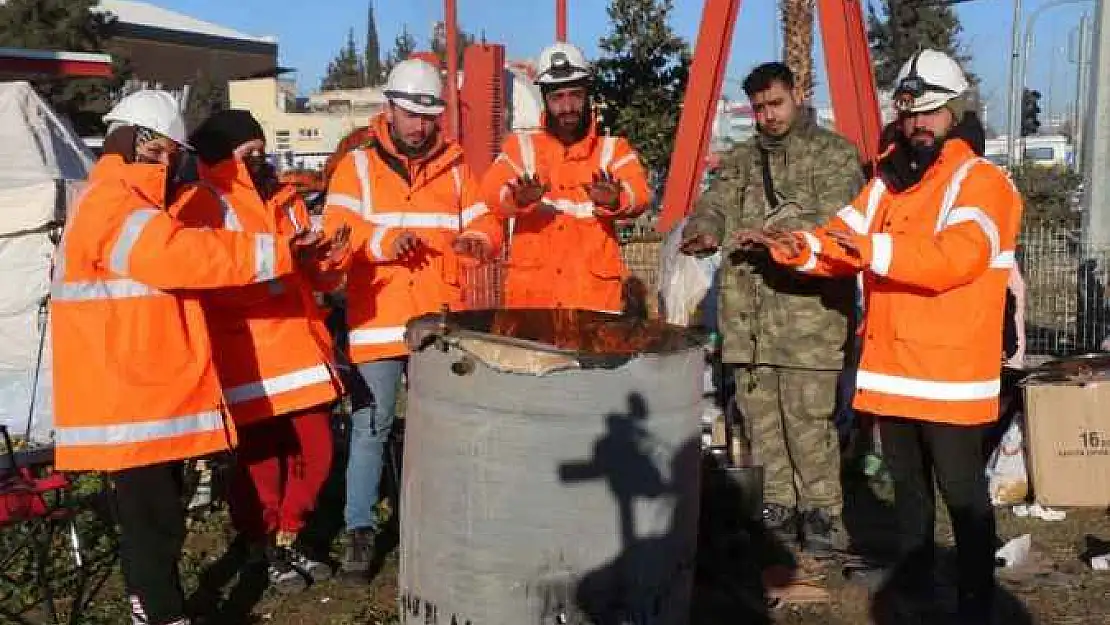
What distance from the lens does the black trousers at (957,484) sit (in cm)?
399

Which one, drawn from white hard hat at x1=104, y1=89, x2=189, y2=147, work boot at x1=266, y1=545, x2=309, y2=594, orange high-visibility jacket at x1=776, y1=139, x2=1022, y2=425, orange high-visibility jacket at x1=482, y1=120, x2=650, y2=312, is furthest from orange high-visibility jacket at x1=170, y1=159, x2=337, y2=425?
orange high-visibility jacket at x1=776, y1=139, x2=1022, y2=425

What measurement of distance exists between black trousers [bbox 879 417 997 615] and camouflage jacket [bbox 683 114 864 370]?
0.65 meters

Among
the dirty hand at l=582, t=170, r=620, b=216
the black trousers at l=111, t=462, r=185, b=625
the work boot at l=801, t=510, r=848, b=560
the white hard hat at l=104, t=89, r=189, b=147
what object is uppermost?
the white hard hat at l=104, t=89, r=189, b=147

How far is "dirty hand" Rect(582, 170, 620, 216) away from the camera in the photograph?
4723 mm

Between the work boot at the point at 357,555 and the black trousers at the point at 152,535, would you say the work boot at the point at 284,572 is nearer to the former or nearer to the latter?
the work boot at the point at 357,555

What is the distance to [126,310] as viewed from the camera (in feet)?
11.9

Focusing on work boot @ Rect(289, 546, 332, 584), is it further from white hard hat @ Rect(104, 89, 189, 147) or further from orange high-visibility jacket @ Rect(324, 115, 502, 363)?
white hard hat @ Rect(104, 89, 189, 147)

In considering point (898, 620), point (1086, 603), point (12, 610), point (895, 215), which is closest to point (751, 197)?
point (895, 215)

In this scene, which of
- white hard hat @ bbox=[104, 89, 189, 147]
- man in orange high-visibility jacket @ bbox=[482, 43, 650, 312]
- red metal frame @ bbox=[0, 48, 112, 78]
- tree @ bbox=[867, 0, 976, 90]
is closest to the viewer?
white hard hat @ bbox=[104, 89, 189, 147]

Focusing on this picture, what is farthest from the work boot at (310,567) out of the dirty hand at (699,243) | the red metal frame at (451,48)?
the red metal frame at (451,48)

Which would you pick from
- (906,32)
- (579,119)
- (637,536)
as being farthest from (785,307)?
(906,32)

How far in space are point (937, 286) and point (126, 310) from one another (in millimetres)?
2650

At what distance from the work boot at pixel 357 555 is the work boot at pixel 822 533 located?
190 centimetres

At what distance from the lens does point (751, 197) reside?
493cm
